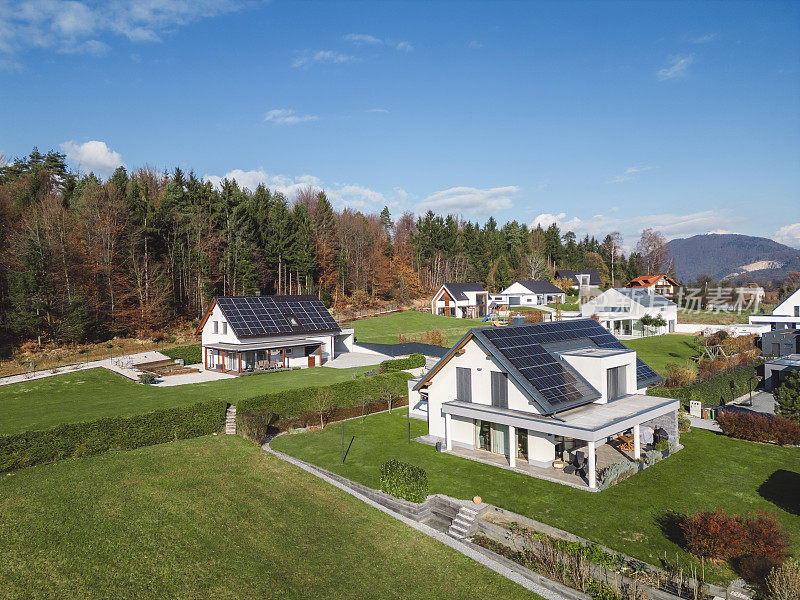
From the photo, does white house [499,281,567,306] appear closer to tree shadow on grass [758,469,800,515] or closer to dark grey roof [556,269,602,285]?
dark grey roof [556,269,602,285]

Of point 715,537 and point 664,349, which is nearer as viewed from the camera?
Result: point 715,537

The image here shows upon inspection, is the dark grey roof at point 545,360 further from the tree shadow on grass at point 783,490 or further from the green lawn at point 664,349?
the green lawn at point 664,349

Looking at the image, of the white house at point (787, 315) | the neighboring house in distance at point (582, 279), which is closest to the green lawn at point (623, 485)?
the white house at point (787, 315)

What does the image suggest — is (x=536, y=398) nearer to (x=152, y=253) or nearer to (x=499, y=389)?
(x=499, y=389)

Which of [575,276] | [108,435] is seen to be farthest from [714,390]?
[575,276]

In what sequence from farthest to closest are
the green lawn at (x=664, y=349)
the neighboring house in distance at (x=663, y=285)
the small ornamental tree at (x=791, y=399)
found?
1. the neighboring house in distance at (x=663, y=285)
2. the green lawn at (x=664, y=349)
3. the small ornamental tree at (x=791, y=399)

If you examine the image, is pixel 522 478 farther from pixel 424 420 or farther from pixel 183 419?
pixel 183 419
